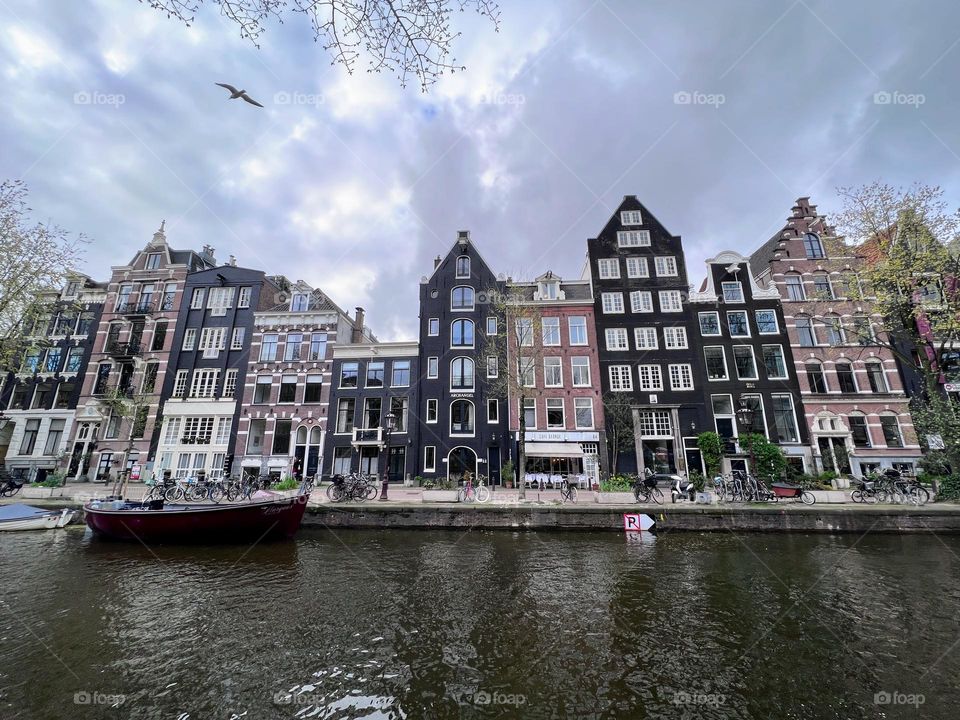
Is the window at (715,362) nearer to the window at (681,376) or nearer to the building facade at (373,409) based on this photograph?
the window at (681,376)

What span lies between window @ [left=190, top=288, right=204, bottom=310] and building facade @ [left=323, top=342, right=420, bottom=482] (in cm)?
1362

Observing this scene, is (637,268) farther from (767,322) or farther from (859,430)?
(859,430)

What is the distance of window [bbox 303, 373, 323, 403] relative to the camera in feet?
101

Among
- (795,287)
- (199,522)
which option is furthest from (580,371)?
(199,522)

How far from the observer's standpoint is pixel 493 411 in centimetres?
2905

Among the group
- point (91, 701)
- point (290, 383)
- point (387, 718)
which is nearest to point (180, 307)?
point (290, 383)

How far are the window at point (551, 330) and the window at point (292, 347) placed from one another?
2035cm

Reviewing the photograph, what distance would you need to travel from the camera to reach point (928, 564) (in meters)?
11.7

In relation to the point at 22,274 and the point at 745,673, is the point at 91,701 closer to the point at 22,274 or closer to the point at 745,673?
the point at 745,673

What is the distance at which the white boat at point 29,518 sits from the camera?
15773mm

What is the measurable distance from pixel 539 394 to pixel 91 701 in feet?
83.9

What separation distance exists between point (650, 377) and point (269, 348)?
31.0 metres

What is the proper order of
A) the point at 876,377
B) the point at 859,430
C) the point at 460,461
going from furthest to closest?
the point at 460,461, the point at 876,377, the point at 859,430

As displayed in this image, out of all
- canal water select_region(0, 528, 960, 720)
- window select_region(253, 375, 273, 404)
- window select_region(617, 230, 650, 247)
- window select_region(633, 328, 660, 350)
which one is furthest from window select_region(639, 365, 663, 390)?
window select_region(253, 375, 273, 404)
